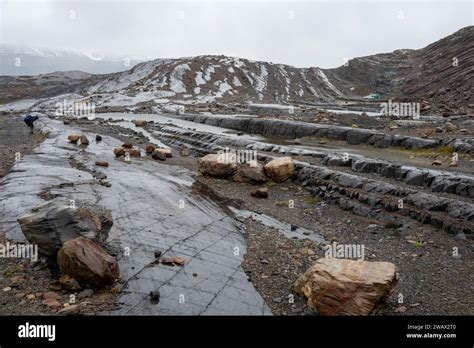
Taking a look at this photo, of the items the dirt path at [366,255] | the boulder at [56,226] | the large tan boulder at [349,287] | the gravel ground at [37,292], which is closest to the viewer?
the gravel ground at [37,292]

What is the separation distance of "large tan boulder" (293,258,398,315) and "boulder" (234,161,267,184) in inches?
488

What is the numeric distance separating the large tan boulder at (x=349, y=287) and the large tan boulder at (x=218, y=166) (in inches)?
529

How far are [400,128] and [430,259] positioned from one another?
2181cm

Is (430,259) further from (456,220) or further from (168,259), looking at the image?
(168,259)

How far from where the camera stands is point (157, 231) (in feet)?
43.7

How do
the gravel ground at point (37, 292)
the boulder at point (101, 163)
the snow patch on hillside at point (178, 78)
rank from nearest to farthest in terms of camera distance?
the gravel ground at point (37, 292) < the boulder at point (101, 163) < the snow patch on hillside at point (178, 78)

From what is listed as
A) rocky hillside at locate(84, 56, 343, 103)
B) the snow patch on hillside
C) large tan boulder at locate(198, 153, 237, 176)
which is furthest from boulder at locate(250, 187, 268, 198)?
the snow patch on hillside

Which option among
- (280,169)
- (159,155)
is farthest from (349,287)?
(159,155)

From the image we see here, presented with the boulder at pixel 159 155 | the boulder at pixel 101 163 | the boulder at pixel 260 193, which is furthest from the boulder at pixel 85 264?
the boulder at pixel 159 155

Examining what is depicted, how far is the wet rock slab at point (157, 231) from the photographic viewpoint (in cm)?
949

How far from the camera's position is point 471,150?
21875mm

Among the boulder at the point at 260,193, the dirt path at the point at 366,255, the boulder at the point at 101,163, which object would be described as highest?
the boulder at the point at 101,163

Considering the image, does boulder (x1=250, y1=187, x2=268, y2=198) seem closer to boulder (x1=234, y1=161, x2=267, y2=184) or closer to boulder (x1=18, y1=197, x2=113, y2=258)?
boulder (x1=234, y1=161, x2=267, y2=184)

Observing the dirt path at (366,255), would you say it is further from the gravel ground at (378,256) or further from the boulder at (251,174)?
the boulder at (251,174)
